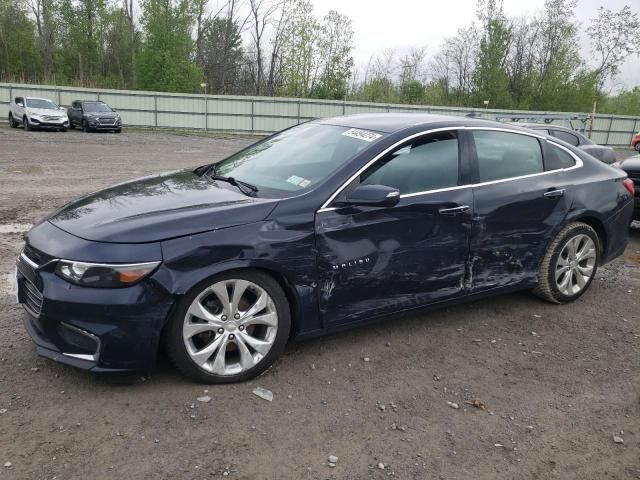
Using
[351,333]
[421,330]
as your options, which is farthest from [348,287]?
[421,330]

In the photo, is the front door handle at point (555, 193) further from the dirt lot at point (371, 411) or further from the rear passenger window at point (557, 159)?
the dirt lot at point (371, 411)

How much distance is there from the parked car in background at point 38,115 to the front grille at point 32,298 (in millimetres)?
24088

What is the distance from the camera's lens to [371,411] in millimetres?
3092

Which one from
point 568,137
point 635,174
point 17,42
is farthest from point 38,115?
point 17,42

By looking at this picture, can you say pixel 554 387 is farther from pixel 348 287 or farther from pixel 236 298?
pixel 236 298

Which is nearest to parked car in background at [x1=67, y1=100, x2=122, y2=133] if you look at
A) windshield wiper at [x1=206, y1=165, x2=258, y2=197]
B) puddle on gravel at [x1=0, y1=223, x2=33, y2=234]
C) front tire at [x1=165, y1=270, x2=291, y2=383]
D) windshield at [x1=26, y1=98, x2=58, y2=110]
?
windshield at [x1=26, y1=98, x2=58, y2=110]

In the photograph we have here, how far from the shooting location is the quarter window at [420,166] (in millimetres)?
3732

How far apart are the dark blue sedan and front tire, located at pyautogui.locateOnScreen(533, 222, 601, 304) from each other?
17 mm

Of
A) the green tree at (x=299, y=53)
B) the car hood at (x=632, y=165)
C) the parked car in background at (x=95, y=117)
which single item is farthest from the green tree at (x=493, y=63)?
the car hood at (x=632, y=165)

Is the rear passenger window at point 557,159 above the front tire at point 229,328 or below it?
above

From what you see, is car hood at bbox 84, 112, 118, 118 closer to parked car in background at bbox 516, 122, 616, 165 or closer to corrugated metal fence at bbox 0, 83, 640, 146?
corrugated metal fence at bbox 0, 83, 640, 146

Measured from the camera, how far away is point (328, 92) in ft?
152

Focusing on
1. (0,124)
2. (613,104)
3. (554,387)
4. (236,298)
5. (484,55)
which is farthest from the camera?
(613,104)

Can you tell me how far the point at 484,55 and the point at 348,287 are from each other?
1841 inches
